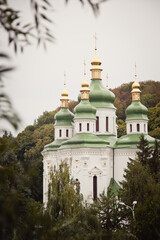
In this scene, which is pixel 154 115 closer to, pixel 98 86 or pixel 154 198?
pixel 98 86

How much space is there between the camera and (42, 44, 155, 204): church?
40719mm

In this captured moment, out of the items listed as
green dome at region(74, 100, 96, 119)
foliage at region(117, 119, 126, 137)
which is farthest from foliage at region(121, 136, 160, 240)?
foliage at region(117, 119, 126, 137)

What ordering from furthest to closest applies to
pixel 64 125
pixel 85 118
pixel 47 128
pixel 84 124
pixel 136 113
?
1. pixel 47 128
2. pixel 64 125
3. pixel 136 113
4. pixel 85 118
5. pixel 84 124

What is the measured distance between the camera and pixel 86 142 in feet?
135

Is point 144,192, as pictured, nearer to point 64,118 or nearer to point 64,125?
point 64,125

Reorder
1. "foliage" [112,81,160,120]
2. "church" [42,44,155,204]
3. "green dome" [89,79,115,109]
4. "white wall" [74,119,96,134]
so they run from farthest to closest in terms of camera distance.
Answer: "foliage" [112,81,160,120] < "green dome" [89,79,115,109] < "white wall" [74,119,96,134] < "church" [42,44,155,204]

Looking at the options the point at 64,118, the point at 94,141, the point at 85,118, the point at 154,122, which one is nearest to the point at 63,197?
the point at 94,141

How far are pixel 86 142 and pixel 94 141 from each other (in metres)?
0.67

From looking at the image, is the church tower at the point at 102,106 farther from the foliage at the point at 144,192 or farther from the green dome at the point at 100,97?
the foliage at the point at 144,192

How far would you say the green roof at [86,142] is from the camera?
41.1 metres

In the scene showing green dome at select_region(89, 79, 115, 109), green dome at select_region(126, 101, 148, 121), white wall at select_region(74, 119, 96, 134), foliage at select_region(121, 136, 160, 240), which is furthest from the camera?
green dome at select_region(89, 79, 115, 109)

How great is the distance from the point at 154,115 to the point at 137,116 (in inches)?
654

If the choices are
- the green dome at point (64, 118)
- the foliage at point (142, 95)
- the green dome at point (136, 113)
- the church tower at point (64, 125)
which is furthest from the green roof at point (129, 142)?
the foliage at point (142, 95)

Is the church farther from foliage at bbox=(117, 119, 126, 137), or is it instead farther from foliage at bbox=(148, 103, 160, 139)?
foliage at bbox=(117, 119, 126, 137)
